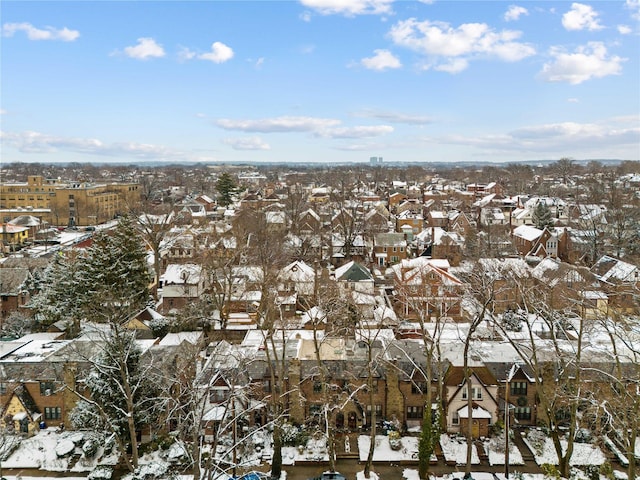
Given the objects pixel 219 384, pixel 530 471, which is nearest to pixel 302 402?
pixel 219 384

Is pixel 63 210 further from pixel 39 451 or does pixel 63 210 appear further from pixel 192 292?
pixel 39 451

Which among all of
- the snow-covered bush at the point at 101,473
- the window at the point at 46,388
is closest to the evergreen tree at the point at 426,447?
the snow-covered bush at the point at 101,473

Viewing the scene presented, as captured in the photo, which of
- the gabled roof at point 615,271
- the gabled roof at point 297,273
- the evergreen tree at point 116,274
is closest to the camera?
the evergreen tree at point 116,274

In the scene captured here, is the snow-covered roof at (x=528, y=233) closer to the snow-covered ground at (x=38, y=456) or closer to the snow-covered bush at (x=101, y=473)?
the snow-covered bush at (x=101, y=473)

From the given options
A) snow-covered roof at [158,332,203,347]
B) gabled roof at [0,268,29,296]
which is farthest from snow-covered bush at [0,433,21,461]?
gabled roof at [0,268,29,296]

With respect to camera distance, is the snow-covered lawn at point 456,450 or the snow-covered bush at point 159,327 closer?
the snow-covered lawn at point 456,450

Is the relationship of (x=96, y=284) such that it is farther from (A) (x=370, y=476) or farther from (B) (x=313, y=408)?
(A) (x=370, y=476)

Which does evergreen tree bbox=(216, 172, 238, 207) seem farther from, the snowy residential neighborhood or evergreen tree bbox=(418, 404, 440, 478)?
evergreen tree bbox=(418, 404, 440, 478)
